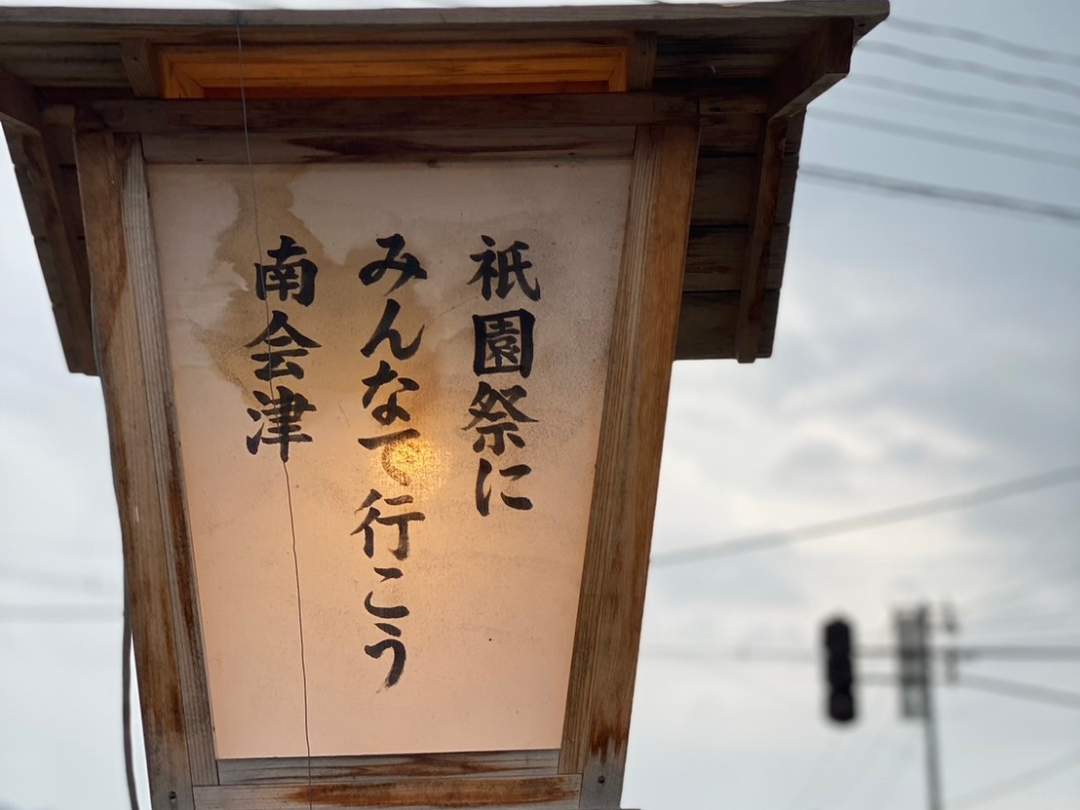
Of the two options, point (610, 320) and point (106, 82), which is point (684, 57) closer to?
point (610, 320)

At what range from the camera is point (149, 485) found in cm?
452

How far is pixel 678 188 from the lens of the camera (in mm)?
4590

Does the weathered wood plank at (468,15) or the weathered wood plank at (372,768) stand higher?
the weathered wood plank at (468,15)

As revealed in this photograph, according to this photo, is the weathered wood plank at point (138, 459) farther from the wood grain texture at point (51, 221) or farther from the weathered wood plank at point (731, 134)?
the weathered wood plank at point (731, 134)

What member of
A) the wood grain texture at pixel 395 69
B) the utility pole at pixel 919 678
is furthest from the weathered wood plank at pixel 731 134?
the utility pole at pixel 919 678

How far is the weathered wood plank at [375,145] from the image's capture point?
4.61 m

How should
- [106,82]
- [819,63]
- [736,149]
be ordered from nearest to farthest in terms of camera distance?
[819,63] → [106,82] → [736,149]

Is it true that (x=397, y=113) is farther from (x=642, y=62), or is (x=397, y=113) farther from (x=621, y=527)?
(x=621, y=527)

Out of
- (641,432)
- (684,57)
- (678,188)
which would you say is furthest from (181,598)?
(684,57)

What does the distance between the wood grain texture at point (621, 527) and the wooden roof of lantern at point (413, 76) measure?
1.62 ft

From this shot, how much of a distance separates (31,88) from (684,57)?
2.01 metres

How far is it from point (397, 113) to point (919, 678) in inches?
716

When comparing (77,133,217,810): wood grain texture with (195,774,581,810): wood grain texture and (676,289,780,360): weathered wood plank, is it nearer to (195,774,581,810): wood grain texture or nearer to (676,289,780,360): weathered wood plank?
(195,774,581,810): wood grain texture

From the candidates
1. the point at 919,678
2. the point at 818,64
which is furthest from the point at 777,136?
the point at 919,678
